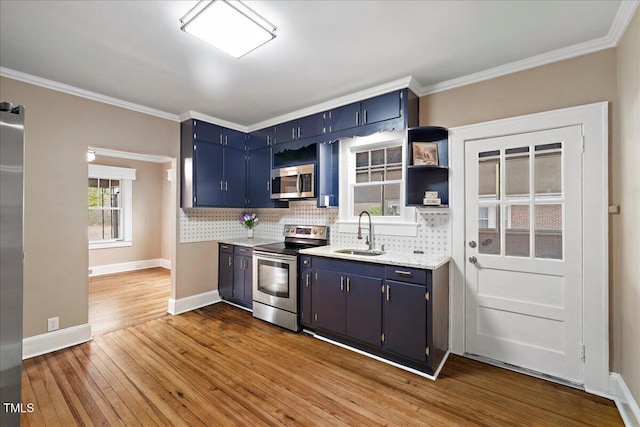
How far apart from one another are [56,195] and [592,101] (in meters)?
4.93

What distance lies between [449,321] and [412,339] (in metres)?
0.60

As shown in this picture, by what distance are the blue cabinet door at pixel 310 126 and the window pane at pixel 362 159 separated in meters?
0.54

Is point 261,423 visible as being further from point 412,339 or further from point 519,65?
point 519,65

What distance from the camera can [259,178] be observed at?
14.3ft

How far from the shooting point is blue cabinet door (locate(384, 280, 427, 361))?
2465 mm

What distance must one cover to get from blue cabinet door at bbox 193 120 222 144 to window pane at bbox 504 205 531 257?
366cm

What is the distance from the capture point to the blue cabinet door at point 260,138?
4219mm

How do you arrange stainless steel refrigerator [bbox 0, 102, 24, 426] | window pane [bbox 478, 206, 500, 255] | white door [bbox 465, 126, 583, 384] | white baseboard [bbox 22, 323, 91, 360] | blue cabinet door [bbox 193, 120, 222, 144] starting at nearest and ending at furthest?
stainless steel refrigerator [bbox 0, 102, 24, 426]
white door [bbox 465, 126, 583, 384]
window pane [bbox 478, 206, 500, 255]
white baseboard [bbox 22, 323, 91, 360]
blue cabinet door [bbox 193, 120, 222, 144]

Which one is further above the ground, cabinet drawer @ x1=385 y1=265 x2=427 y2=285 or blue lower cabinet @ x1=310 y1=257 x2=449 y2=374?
cabinet drawer @ x1=385 y1=265 x2=427 y2=285

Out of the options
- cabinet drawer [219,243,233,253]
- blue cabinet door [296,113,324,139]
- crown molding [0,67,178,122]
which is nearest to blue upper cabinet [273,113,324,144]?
blue cabinet door [296,113,324,139]

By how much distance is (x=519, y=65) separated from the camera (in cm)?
255

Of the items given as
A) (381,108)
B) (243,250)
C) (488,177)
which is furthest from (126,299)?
(488,177)

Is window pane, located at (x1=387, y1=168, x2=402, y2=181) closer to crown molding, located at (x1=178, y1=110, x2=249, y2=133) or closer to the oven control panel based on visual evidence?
the oven control panel

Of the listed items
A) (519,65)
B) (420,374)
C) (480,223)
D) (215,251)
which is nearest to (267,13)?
(519,65)
